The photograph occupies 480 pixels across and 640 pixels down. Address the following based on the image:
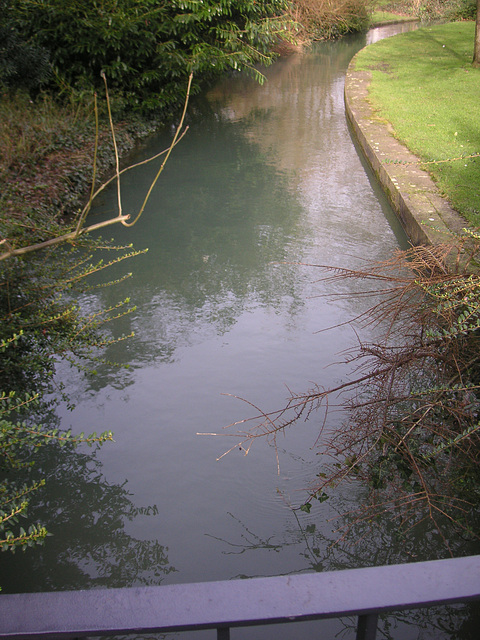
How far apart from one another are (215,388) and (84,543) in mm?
1436

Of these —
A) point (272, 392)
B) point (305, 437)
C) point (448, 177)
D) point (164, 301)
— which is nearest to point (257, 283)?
point (164, 301)

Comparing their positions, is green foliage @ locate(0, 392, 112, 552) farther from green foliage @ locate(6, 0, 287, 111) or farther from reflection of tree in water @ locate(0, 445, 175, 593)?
green foliage @ locate(6, 0, 287, 111)

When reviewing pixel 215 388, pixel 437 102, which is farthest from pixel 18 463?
pixel 437 102

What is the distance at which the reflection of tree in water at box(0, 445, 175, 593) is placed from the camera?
9.21 ft

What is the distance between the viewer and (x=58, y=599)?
105cm

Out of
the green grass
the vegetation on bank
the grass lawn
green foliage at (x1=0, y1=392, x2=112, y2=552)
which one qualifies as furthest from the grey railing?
the green grass

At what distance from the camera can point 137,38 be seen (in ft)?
31.8

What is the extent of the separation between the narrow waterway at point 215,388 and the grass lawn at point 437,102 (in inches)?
32.8

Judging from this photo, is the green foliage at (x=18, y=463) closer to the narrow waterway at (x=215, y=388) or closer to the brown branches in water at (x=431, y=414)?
the narrow waterway at (x=215, y=388)

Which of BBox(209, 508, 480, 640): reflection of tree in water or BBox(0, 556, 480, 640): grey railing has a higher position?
BBox(0, 556, 480, 640): grey railing

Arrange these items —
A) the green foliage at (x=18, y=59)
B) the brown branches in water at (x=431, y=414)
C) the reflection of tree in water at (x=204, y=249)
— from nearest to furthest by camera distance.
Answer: the brown branches in water at (x=431, y=414)
the reflection of tree in water at (x=204, y=249)
the green foliage at (x=18, y=59)

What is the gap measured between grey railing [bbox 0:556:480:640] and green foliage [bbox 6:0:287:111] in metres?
9.31

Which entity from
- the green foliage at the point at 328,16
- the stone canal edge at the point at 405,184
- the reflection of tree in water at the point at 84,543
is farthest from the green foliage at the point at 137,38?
the green foliage at the point at 328,16

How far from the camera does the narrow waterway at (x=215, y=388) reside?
289 cm
